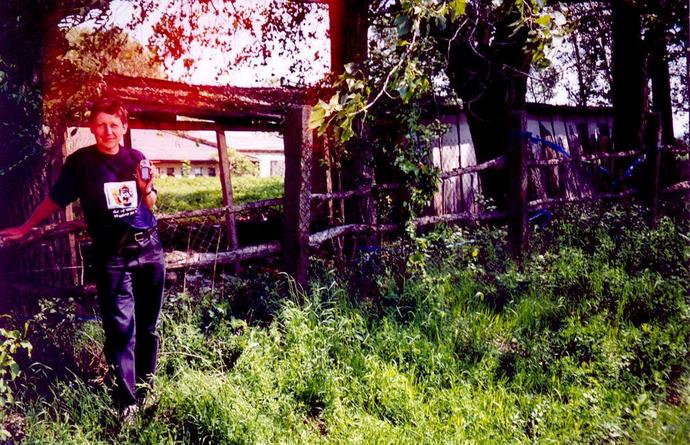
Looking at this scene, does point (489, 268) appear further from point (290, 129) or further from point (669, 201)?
point (669, 201)

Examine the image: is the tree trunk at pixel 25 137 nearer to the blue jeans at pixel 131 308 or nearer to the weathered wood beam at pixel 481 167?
the blue jeans at pixel 131 308

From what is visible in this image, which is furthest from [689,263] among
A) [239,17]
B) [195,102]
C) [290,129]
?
[239,17]

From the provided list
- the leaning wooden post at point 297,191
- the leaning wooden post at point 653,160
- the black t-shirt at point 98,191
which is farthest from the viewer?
the leaning wooden post at point 653,160

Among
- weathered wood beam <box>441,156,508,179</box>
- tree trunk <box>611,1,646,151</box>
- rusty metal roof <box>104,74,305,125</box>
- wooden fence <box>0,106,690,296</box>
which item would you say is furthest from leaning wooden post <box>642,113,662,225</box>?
rusty metal roof <box>104,74,305,125</box>

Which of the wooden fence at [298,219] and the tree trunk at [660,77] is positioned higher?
the tree trunk at [660,77]

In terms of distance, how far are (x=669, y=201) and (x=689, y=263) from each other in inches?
164

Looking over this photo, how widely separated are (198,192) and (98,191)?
699cm

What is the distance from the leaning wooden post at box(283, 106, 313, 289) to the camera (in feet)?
13.9

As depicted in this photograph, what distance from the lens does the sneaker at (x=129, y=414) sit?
2912 mm

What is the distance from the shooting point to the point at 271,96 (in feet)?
17.3

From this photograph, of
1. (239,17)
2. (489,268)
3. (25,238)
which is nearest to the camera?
(25,238)

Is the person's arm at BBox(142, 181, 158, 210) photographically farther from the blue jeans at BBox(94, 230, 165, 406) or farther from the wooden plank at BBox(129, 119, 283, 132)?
the wooden plank at BBox(129, 119, 283, 132)

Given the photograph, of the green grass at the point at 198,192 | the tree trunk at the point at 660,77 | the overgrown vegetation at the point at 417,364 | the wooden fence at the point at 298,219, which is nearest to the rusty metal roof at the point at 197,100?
the wooden fence at the point at 298,219

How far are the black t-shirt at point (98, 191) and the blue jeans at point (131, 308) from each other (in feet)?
0.46
